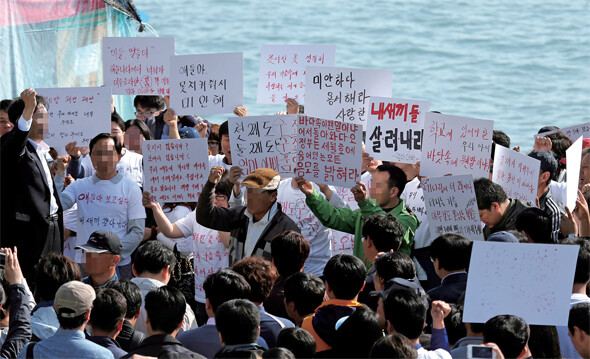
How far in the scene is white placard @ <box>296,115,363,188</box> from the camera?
697cm

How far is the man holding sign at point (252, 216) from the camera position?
6.46 metres

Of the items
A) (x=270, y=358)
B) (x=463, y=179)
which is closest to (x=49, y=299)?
(x=270, y=358)

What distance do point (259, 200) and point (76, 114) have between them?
2117 mm

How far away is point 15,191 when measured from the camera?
6.59 metres

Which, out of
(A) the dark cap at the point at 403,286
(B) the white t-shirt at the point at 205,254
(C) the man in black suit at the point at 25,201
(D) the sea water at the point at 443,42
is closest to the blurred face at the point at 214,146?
(B) the white t-shirt at the point at 205,254

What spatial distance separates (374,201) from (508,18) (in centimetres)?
2339

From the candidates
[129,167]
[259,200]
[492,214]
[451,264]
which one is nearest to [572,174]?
[492,214]

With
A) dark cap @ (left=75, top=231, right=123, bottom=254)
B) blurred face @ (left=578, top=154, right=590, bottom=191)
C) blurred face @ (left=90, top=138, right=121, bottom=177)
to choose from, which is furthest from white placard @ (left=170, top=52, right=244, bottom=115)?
blurred face @ (left=578, top=154, right=590, bottom=191)

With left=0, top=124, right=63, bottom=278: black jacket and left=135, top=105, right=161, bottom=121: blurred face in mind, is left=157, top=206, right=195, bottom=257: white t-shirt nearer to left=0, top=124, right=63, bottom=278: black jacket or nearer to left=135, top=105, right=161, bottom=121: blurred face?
left=0, top=124, right=63, bottom=278: black jacket

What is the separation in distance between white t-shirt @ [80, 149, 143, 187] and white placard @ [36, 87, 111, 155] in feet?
0.68

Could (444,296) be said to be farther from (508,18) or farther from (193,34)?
(508,18)

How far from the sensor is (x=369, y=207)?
6668 millimetres

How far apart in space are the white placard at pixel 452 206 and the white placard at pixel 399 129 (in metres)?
0.86

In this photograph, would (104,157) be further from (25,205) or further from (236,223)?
(236,223)
